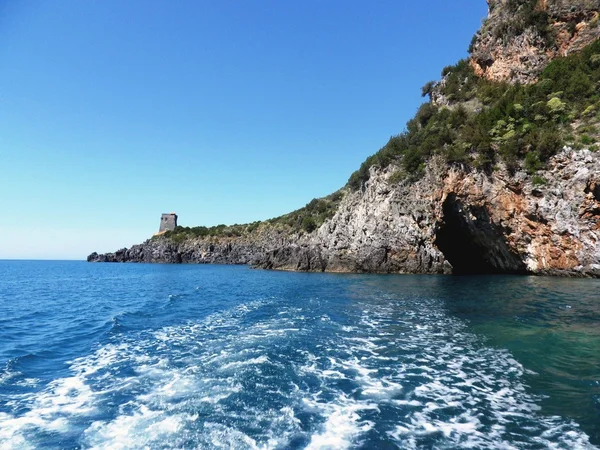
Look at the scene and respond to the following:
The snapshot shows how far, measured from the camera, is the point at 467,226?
4309cm

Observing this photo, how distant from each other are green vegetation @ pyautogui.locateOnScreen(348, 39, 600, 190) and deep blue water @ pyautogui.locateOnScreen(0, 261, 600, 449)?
2351cm

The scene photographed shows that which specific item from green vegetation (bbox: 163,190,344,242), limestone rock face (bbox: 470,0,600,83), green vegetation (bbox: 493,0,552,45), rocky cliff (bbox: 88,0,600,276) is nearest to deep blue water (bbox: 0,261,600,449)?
rocky cliff (bbox: 88,0,600,276)

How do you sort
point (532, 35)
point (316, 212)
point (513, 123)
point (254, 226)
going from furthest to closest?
1. point (254, 226)
2. point (316, 212)
3. point (532, 35)
4. point (513, 123)

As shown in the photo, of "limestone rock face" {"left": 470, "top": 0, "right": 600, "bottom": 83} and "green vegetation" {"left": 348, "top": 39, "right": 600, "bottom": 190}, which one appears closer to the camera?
"green vegetation" {"left": 348, "top": 39, "right": 600, "bottom": 190}

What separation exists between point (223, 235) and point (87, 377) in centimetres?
11338

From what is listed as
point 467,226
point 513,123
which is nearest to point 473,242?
point 467,226

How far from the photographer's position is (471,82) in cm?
5291

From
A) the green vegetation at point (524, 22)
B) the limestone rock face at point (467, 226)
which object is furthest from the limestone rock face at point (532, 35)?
the limestone rock face at point (467, 226)

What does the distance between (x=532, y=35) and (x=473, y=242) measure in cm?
2972

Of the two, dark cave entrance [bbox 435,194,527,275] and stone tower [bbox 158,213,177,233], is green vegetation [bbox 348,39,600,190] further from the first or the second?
stone tower [bbox 158,213,177,233]

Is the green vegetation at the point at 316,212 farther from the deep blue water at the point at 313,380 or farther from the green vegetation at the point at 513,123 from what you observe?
the deep blue water at the point at 313,380

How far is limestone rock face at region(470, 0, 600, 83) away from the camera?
43656 mm

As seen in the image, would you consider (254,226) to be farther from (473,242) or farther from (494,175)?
(494,175)

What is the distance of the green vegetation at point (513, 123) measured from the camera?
3506 cm
